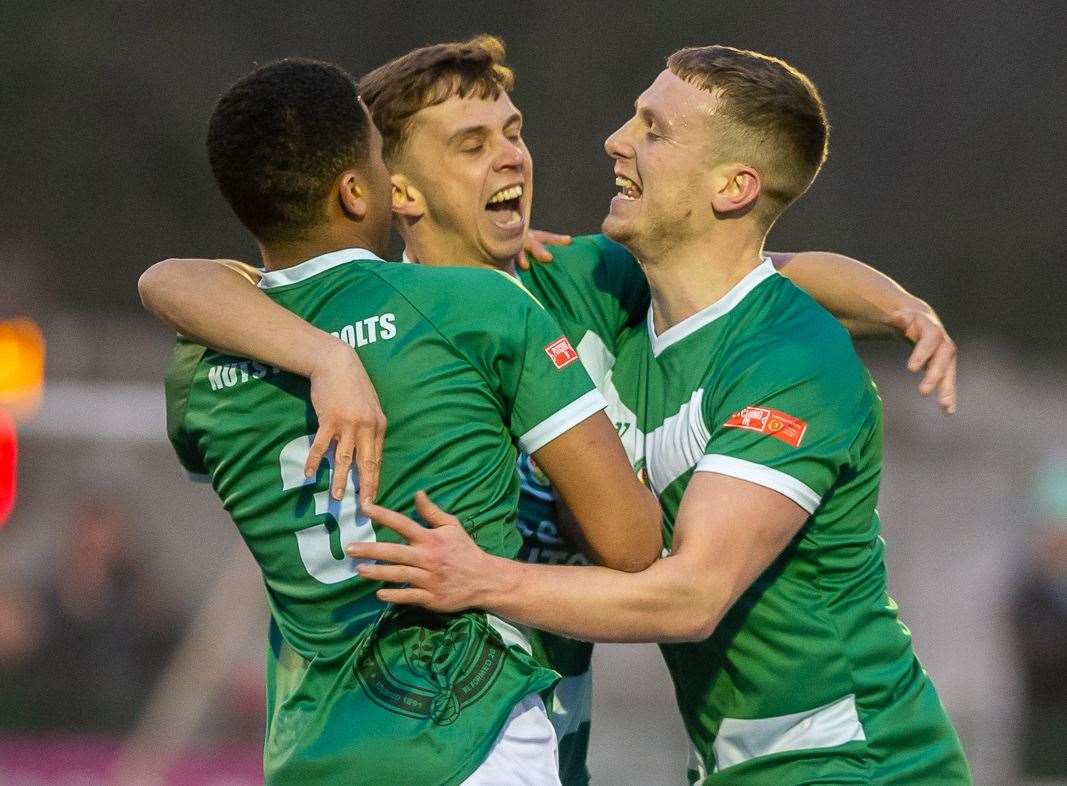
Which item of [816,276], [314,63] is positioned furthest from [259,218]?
[816,276]

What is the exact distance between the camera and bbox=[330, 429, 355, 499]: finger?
2.58m

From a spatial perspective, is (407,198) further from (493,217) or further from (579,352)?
(579,352)

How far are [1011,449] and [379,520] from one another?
10038 mm

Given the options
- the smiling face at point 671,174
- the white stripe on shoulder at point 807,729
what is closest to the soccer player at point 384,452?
the white stripe on shoulder at point 807,729

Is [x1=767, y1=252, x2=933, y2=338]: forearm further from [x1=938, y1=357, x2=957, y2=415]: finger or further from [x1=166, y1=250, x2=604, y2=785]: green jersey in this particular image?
[x1=166, y1=250, x2=604, y2=785]: green jersey

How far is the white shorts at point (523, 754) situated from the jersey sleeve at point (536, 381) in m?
0.48

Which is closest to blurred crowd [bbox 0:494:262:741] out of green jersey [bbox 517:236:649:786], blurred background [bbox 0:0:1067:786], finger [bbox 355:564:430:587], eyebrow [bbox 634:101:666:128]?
blurred background [bbox 0:0:1067:786]

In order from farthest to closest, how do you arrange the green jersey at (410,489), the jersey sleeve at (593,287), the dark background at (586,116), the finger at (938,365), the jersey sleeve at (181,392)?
the dark background at (586,116) → the jersey sleeve at (593,287) → the finger at (938,365) → the jersey sleeve at (181,392) → the green jersey at (410,489)

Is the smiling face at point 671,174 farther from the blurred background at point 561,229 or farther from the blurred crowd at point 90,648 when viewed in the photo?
the blurred crowd at point 90,648

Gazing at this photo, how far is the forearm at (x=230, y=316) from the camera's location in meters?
2.70

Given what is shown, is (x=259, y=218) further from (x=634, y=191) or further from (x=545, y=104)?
(x=545, y=104)

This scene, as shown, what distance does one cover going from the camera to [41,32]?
1253cm

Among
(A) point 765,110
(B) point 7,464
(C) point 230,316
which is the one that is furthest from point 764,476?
(B) point 7,464

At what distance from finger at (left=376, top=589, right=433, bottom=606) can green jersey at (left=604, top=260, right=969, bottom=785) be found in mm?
665
